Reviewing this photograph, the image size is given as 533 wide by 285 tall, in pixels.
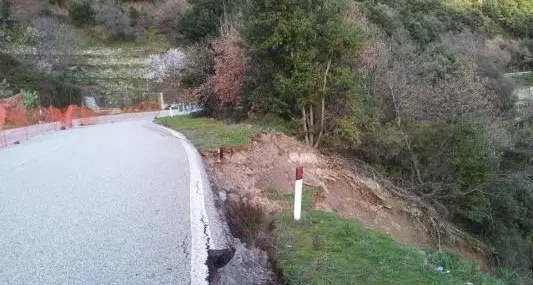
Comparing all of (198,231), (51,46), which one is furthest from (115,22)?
(198,231)

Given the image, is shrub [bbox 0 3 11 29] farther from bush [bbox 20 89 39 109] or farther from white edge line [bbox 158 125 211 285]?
white edge line [bbox 158 125 211 285]

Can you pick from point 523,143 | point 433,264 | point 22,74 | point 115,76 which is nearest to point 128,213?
point 433,264

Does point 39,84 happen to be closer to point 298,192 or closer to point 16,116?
point 16,116

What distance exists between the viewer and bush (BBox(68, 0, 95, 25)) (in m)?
77.7

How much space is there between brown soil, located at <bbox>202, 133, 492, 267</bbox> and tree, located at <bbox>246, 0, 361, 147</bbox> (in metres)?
1.78

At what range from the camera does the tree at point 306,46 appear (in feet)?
55.3

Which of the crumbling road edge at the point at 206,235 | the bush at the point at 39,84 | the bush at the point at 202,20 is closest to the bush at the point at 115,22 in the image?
the bush at the point at 39,84

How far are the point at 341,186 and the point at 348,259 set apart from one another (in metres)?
8.61

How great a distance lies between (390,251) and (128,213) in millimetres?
3798

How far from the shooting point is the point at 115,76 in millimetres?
62344

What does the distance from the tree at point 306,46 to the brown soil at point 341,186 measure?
1778 mm

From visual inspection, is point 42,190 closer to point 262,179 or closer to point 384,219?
point 262,179

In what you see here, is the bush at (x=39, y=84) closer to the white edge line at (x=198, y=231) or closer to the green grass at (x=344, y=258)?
the white edge line at (x=198, y=231)

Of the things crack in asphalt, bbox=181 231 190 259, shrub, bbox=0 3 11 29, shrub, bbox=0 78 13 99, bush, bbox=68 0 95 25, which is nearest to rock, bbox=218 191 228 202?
crack in asphalt, bbox=181 231 190 259
